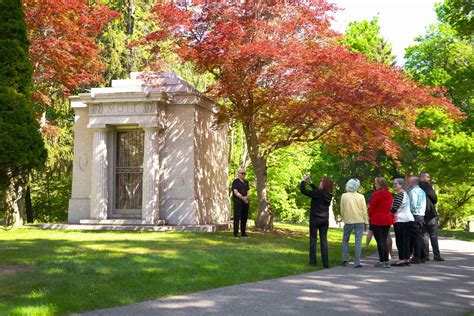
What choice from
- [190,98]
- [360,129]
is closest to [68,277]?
[360,129]

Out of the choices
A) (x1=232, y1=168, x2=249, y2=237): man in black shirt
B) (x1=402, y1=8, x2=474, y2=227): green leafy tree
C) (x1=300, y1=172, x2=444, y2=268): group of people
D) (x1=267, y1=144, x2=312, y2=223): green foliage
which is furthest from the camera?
(x1=267, y1=144, x2=312, y2=223): green foliage

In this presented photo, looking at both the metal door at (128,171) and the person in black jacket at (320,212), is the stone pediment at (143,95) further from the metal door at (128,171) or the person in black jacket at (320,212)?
the person in black jacket at (320,212)

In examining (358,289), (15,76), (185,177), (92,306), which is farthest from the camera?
(185,177)

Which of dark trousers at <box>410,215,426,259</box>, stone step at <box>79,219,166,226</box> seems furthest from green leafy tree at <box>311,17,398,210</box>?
dark trousers at <box>410,215,426,259</box>

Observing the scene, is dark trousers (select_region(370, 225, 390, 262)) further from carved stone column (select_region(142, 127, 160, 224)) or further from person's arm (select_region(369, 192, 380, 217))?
carved stone column (select_region(142, 127, 160, 224))

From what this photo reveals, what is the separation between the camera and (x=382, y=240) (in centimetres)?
1002

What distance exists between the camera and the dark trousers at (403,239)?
1060 cm

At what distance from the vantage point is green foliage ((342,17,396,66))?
3909 cm

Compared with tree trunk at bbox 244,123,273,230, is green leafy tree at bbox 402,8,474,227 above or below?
above

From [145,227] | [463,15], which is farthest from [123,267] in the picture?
[463,15]

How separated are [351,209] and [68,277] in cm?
523

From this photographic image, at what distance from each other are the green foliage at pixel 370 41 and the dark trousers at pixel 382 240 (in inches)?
1188

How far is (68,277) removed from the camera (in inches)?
304

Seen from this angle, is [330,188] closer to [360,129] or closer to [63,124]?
[360,129]
